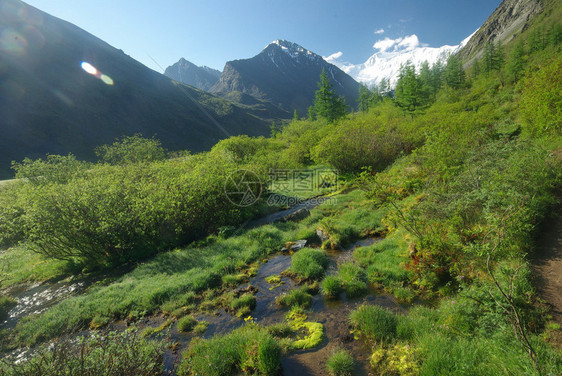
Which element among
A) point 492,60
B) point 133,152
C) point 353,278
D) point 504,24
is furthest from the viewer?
point 504,24

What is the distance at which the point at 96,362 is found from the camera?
15.1 feet

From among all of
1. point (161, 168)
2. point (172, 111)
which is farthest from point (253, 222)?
point (172, 111)

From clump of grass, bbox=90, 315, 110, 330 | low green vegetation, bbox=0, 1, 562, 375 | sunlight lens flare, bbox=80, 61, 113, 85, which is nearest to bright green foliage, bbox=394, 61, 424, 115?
low green vegetation, bbox=0, 1, 562, 375

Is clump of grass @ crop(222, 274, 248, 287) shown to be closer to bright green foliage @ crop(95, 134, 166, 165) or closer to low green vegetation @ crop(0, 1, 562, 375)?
low green vegetation @ crop(0, 1, 562, 375)

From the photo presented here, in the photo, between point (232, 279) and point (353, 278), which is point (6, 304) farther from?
point (353, 278)

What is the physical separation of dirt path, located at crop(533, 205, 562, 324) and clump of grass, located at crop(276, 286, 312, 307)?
570 centimetres

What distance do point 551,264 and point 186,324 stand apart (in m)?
10.4

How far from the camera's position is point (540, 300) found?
5.18 m

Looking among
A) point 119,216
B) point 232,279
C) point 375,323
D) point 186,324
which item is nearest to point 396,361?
point 375,323

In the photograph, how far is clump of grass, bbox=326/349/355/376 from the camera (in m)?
5.02

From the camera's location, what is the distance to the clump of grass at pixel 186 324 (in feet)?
23.8

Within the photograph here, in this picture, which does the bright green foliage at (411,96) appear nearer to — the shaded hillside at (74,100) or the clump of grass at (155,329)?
the clump of grass at (155,329)

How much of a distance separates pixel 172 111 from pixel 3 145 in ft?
231

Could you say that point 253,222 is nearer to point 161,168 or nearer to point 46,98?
point 161,168
